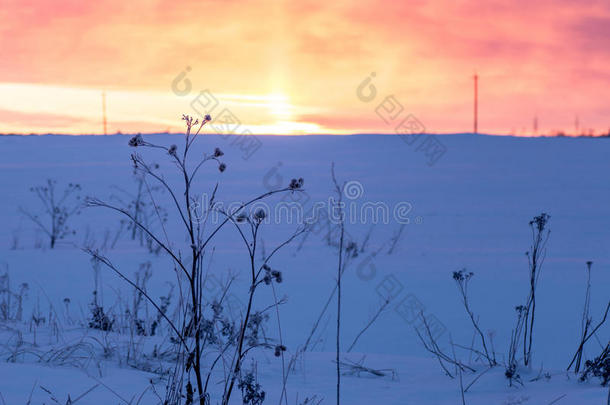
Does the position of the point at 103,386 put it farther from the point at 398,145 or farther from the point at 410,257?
the point at 398,145

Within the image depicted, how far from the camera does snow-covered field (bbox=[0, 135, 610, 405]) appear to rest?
3.10 meters

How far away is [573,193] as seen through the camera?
14.7 metres

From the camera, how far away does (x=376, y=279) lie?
663 centimetres

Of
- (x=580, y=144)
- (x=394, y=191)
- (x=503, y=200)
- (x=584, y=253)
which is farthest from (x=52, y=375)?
(x=580, y=144)

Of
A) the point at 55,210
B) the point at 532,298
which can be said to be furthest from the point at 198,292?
the point at 55,210

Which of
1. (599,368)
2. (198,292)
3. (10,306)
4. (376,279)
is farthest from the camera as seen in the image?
(376,279)

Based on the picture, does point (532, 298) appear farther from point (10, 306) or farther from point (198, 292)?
point (10, 306)

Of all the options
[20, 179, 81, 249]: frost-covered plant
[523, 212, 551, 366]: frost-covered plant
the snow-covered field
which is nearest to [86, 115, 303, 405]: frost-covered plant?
the snow-covered field

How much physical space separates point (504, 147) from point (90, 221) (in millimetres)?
15049

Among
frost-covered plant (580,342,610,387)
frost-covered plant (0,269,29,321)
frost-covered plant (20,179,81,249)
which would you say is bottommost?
frost-covered plant (580,342,610,387)

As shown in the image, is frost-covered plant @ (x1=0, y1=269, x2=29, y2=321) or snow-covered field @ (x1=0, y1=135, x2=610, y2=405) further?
frost-covered plant @ (x1=0, y1=269, x2=29, y2=321)

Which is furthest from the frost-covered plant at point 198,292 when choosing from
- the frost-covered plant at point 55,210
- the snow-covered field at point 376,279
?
the frost-covered plant at point 55,210

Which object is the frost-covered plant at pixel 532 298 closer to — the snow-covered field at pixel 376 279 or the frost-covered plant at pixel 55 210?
the snow-covered field at pixel 376 279

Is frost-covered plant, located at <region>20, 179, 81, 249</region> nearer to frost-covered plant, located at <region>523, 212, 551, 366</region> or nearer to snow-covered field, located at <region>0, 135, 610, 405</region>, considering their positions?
snow-covered field, located at <region>0, 135, 610, 405</region>
